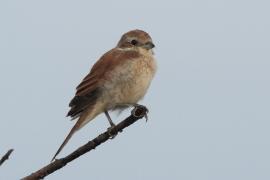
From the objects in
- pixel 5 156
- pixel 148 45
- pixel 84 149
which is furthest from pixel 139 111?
pixel 148 45

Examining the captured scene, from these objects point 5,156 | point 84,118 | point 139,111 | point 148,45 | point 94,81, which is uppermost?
point 5,156

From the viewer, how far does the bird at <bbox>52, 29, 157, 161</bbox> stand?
238 inches

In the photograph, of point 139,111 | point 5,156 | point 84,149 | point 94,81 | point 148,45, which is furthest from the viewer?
point 148,45

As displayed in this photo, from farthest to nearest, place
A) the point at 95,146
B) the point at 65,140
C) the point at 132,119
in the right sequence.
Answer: the point at 65,140 < the point at 132,119 < the point at 95,146

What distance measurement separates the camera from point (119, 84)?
6340mm

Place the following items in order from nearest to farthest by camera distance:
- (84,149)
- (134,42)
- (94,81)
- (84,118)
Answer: (84,149) < (84,118) < (94,81) < (134,42)

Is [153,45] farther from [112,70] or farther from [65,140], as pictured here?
[65,140]

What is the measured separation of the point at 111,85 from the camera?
629 cm

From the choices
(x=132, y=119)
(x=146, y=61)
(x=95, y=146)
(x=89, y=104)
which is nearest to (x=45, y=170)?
(x=95, y=146)

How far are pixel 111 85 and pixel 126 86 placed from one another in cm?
18

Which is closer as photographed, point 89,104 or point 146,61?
point 89,104

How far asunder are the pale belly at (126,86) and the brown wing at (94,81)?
10cm

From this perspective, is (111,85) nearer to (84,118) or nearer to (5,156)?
(84,118)

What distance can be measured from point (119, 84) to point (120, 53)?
23.4 inches
